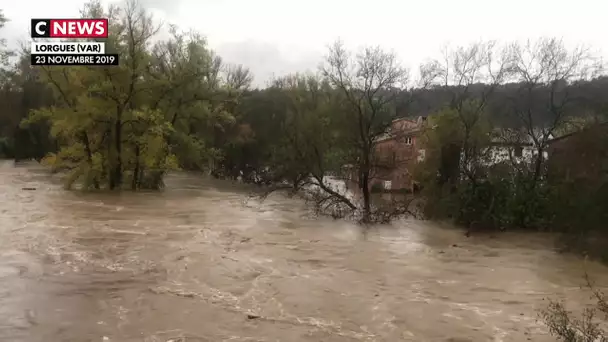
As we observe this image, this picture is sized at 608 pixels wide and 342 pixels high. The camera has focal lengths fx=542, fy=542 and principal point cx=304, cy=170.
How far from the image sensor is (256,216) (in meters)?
25.9

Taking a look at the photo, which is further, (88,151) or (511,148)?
(88,151)

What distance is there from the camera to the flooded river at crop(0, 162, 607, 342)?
10.0m

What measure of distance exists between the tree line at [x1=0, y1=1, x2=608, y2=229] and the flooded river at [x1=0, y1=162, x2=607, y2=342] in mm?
2386

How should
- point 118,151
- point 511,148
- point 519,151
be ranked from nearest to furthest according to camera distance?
point 511,148 → point 519,151 → point 118,151

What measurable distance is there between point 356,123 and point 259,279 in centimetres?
1606

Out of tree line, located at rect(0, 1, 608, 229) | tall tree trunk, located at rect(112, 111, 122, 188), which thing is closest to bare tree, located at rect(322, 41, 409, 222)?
tree line, located at rect(0, 1, 608, 229)

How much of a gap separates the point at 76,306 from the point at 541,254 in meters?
15.8

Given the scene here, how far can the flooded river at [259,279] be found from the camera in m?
10.0

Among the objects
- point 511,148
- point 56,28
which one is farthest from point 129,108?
point 511,148

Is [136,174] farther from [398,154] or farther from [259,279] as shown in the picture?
[259,279]
